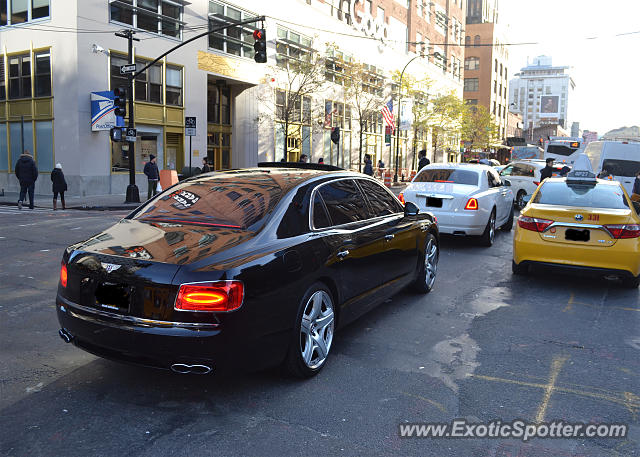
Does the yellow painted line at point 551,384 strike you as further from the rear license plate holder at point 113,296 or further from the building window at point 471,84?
the building window at point 471,84

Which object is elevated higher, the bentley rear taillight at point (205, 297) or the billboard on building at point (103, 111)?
the billboard on building at point (103, 111)

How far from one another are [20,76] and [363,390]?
2734 centimetres

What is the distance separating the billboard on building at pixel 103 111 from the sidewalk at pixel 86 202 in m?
3.02

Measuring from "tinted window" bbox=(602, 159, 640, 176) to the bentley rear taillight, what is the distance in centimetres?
1951

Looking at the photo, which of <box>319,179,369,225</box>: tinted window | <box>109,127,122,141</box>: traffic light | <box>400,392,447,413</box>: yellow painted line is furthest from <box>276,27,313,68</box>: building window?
<box>400,392,447,413</box>: yellow painted line

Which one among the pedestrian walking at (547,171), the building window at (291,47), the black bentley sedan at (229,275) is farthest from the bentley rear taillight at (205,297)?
the building window at (291,47)

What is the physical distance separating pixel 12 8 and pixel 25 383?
89.8 ft

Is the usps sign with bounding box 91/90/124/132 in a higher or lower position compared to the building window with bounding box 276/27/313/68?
lower

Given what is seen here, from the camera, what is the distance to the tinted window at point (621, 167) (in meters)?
19.7

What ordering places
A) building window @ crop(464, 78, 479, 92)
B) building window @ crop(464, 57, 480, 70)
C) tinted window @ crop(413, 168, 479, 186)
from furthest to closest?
building window @ crop(464, 78, 479, 92) < building window @ crop(464, 57, 480, 70) < tinted window @ crop(413, 168, 479, 186)

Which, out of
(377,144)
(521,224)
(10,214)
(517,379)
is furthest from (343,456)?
(377,144)

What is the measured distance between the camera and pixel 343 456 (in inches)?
127

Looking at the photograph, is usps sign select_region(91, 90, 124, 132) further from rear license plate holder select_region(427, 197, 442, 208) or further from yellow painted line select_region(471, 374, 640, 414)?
yellow painted line select_region(471, 374, 640, 414)

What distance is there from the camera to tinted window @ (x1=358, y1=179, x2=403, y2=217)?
19.3 ft
